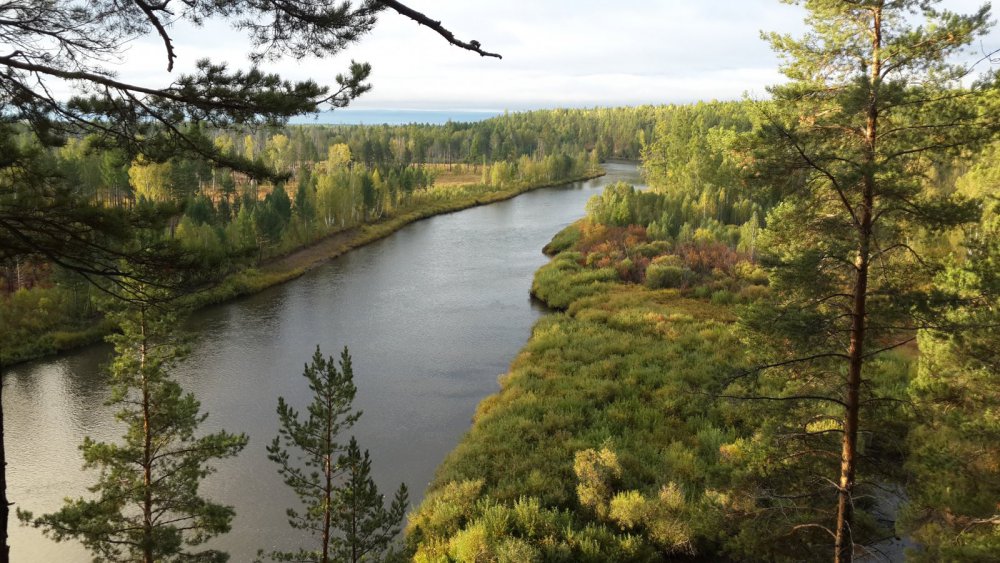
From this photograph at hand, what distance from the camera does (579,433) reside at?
61.0 ft

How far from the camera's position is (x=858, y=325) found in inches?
307

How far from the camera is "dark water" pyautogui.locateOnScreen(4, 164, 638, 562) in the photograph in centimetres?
1777

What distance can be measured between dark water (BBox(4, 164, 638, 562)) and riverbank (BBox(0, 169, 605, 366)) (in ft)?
3.54

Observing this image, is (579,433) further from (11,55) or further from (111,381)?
(11,55)

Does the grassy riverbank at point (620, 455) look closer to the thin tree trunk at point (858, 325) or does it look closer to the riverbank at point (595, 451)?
the riverbank at point (595, 451)

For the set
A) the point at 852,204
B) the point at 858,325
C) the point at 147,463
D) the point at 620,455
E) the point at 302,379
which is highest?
the point at 852,204

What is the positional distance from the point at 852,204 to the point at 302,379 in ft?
74.9

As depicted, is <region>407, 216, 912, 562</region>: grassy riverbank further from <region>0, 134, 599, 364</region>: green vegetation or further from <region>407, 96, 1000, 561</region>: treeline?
<region>0, 134, 599, 364</region>: green vegetation

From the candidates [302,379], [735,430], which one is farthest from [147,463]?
[735,430]

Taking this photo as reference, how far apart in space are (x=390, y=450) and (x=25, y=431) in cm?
1360

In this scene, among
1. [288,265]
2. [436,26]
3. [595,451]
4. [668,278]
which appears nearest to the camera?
[436,26]

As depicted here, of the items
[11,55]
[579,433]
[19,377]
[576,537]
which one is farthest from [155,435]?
[19,377]

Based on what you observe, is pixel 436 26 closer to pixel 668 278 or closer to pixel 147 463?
pixel 147 463

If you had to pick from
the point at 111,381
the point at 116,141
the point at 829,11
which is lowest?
the point at 111,381
